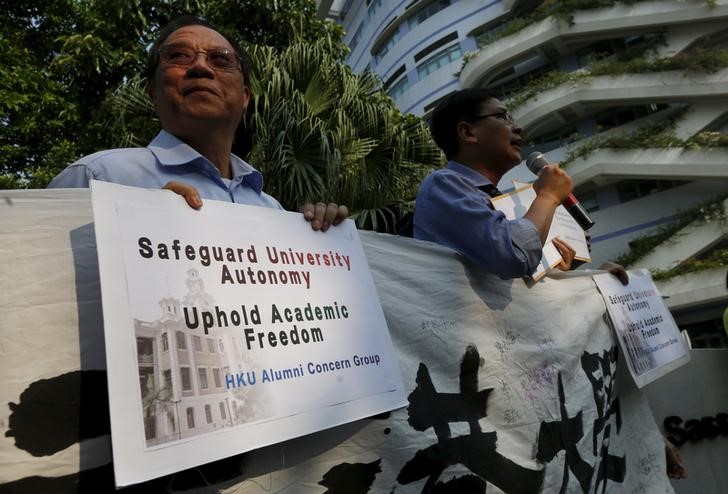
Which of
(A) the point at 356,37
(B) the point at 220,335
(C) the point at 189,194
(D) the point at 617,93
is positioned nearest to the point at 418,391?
(B) the point at 220,335

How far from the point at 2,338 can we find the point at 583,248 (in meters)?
1.92

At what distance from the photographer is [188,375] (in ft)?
2.70

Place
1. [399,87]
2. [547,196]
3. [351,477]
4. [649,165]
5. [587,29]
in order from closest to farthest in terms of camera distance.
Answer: [351,477] < [547,196] < [649,165] < [587,29] < [399,87]

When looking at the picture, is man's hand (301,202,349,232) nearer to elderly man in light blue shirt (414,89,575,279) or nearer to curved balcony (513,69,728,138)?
elderly man in light blue shirt (414,89,575,279)

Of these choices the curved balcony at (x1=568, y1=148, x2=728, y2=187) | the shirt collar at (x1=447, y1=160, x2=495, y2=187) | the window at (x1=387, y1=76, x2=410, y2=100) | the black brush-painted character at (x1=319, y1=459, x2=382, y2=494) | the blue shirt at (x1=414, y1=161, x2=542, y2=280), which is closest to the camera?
the black brush-painted character at (x1=319, y1=459, x2=382, y2=494)

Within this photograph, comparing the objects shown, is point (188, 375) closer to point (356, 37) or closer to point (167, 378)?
point (167, 378)

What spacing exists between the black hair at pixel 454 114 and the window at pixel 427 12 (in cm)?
2271

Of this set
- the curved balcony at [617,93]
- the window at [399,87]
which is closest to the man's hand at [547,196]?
the curved balcony at [617,93]

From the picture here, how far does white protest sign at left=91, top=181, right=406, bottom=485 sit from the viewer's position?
30.3 inches

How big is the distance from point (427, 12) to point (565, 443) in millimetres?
24208

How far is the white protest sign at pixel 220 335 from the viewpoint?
0.77 m

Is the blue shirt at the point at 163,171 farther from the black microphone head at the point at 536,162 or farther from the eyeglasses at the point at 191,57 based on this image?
the black microphone head at the point at 536,162

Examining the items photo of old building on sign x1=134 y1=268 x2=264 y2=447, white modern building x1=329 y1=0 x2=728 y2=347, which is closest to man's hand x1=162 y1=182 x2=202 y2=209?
photo of old building on sign x1=134 y1=268 x2=264 y2=447

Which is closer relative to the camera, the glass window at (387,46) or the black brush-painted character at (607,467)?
the black brush-painted character at (607,467)
